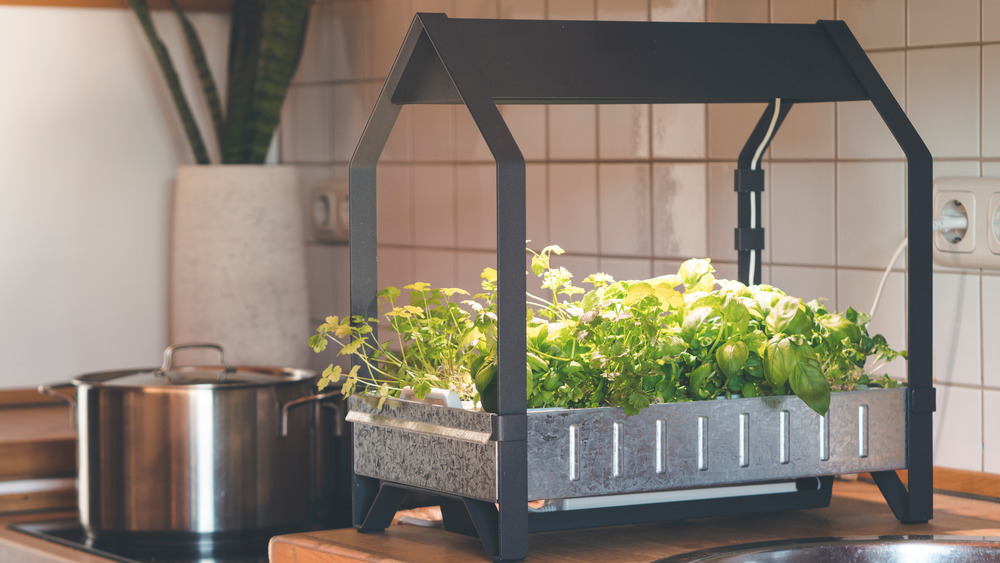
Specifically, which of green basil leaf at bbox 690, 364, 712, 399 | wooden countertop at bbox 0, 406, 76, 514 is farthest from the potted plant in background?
green basil leaf at bbox 690, 364, 712, 399

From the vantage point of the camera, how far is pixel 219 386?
5.26 feet

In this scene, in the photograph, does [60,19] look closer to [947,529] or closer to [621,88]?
[621,88]

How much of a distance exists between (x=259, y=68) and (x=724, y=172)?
103 cm

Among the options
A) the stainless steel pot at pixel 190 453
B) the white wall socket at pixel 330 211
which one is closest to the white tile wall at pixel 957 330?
the stainless steel pot at pixel 190 453

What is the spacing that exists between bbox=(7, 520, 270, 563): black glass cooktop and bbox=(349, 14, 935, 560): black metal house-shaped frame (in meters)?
0.55

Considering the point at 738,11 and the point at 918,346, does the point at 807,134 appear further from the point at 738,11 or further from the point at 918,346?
the point at 918,346

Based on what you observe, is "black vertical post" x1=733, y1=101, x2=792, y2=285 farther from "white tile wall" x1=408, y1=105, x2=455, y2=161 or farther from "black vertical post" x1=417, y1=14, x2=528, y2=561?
"white tile wall" x1=408, y1=105, x2=455, y2=161

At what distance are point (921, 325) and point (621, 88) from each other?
0.36m

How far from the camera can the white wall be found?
2322mm

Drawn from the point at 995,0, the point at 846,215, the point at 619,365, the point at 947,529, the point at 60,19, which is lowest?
the point at 947,529

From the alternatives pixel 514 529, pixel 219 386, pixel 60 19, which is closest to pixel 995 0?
pixel 514 529

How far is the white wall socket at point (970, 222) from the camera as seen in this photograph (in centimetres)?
130

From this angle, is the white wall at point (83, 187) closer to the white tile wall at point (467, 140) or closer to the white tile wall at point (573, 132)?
the white tile wall at point (467, 140)

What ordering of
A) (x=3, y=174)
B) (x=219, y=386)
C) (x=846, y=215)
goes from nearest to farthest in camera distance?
(x=846, y=215) < (x=219, y=386) < (x=3, y=174)
